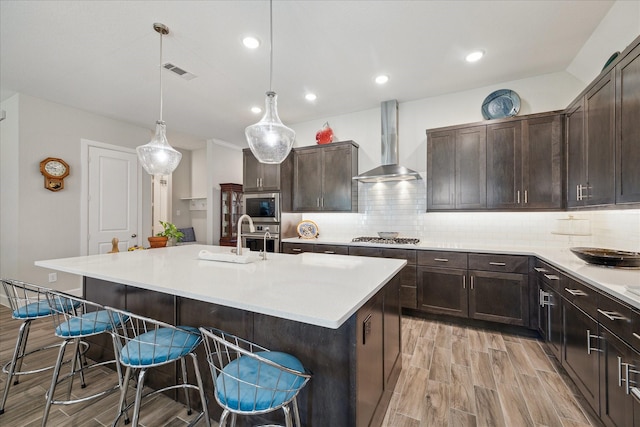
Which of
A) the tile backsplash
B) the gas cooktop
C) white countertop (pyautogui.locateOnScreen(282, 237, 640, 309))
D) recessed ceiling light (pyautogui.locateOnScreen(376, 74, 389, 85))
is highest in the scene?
recessed ceiling light (pyautogui.locateOnScreen(376, 74, 389, 85))

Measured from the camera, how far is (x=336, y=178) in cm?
418

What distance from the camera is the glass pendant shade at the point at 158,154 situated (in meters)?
2.58

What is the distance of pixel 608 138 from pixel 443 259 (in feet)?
5.65

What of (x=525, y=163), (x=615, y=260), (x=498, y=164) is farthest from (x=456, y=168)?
(x=615, y=260)

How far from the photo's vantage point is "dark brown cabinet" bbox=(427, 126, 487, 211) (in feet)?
10.8

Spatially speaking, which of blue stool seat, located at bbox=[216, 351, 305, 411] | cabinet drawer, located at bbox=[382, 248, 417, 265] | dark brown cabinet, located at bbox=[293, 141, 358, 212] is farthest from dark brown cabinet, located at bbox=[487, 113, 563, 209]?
blue stool seat, located at bbox=[216, 351, 305, 411]

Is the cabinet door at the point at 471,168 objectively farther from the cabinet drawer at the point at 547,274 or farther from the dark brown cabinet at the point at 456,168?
the cabinet drawer at the point at 547,274

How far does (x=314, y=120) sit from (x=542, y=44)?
3050mm

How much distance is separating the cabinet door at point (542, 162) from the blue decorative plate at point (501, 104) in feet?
1.03

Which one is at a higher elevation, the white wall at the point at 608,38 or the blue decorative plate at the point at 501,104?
the white wall at the point at 608,38

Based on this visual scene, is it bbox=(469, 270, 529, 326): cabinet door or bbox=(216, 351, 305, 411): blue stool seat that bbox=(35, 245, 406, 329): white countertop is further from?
bbox=(469, 270, 529, 326): cabinet door

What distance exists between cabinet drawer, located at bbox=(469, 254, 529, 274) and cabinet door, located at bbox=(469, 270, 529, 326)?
0.04 m

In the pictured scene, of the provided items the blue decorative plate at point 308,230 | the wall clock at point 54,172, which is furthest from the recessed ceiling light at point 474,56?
the wall clock at point 54,172

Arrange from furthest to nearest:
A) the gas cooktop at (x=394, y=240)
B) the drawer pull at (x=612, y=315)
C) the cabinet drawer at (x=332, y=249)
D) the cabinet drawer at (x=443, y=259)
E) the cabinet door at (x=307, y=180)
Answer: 1. the cabinet door at (x=307, y=180)
2. the cabinet drawer at (x=332, y=249)
3. the gas cooktop at (x=394, y=240)
4. the cabinet drawer at (x=443, y=259)
5. the drawer pull at (x=612, y=315)
